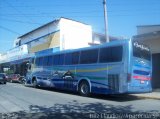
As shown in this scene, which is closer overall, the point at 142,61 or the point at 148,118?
A: the point at 148,118

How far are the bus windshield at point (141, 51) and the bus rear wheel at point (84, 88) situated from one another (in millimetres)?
4080

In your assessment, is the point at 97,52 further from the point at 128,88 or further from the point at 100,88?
the point at 128,88

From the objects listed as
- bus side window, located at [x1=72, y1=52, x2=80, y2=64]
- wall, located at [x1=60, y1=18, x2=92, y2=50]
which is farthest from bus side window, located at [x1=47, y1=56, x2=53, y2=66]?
wall, located at [x1=60, y1=18, x2=92, y2=50]

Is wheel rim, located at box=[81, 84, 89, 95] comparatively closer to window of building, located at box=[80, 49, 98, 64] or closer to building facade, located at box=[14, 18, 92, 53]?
window of building, located at box=[80, 49, 98, 64]

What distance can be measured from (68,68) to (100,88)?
14.2ft

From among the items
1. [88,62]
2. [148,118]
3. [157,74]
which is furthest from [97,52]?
[148,118]

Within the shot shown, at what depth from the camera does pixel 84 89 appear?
63.2 ft

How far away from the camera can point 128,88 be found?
15.8 metres

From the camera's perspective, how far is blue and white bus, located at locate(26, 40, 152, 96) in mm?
16016

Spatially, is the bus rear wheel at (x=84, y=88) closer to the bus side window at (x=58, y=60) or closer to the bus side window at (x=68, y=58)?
the bus side window at (x=68, y=58)

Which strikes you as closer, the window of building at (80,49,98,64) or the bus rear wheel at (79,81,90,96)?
the window of building at (80,49,98,64)

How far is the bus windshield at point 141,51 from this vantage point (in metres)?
16.4

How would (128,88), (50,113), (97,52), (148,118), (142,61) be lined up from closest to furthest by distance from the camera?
(148,118), (50,113), (128,88), (142,61), (97,52)

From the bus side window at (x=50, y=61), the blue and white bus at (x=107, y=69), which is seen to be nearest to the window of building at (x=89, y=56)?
the blue and white bus at (x=107, y=69)
